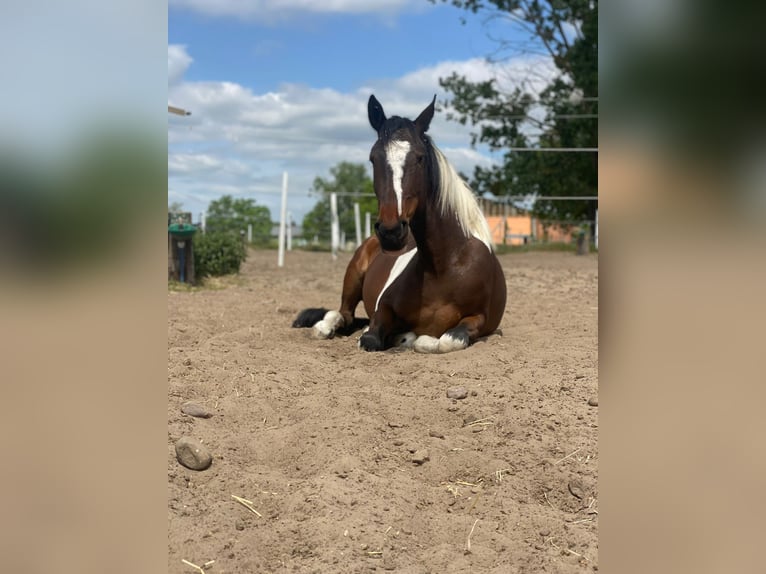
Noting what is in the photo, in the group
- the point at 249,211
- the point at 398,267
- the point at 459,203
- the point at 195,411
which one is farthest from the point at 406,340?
the point at 249,211

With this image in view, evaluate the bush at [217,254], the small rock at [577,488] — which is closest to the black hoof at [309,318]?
the small rock at [577,488]

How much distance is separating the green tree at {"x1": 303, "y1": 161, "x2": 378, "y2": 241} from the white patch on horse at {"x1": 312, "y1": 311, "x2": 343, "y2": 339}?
24371 millimetres

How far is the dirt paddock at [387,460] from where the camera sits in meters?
1.79

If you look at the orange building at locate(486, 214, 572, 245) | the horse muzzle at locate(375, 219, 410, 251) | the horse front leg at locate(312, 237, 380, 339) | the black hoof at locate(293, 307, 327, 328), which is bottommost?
the black hoof at locate(293, 307, 327, 328)

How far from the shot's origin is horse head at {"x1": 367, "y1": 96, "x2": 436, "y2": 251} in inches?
143

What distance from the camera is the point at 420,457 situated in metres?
2.35

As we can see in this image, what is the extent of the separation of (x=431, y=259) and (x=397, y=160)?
95cm

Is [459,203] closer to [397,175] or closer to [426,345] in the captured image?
[397,175]

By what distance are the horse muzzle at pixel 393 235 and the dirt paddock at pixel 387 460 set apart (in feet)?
2.45

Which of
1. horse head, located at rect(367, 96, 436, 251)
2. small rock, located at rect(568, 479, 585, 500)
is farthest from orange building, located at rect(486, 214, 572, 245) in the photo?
small rock, located at rect(568, 479, 585, 500)

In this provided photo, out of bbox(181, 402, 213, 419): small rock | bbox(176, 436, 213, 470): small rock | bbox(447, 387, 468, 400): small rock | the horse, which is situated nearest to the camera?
bbox(176, 436, 213, 470): small rock

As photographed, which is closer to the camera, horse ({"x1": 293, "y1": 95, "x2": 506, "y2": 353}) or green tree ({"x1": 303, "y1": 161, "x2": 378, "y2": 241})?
horse ({"x1": 293, "y1": 95, "x2": 506, "y2": 353})

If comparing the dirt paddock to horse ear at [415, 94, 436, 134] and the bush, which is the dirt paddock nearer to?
horse ear at [415, 94, 436, 134]
